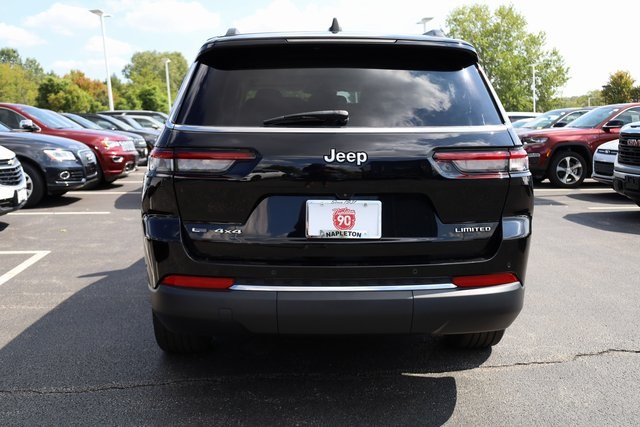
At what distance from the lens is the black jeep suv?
2355 millimetres

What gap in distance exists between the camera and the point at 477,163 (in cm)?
243

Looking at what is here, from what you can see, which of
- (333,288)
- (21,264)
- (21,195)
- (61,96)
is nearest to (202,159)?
(333,288)

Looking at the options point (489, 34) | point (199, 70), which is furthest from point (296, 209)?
A: point (489, 34)

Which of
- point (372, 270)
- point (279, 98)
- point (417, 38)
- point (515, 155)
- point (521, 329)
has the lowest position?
point (521, 329)

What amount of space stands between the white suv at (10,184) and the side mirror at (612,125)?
34.4ft

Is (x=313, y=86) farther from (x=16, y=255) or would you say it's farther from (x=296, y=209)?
(x=16, y=255)

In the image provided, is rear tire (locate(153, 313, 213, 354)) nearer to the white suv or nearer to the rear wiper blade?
the rear wiper blade

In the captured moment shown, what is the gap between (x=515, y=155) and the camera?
8.19ft

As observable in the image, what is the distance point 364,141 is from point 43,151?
7855 mm

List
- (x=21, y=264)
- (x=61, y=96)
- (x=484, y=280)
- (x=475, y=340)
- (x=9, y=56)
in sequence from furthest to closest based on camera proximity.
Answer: (x=9, y=56) < (x=61, y=96) < (x=21, y=264) < (x=475, y=340) < (x=484, y=280)

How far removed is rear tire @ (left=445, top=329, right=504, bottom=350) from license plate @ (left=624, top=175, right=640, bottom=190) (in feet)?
16.5

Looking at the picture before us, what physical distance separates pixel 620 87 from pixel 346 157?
54408 mm

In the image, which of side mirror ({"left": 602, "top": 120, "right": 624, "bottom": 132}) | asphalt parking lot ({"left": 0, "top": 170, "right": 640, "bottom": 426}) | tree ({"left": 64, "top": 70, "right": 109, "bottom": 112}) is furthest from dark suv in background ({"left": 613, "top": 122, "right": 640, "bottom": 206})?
tree ({"left": 64, "top": 70, "right": 109, "bottom": 112})

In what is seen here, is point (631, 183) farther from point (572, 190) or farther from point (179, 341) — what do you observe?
point (179, 341)
